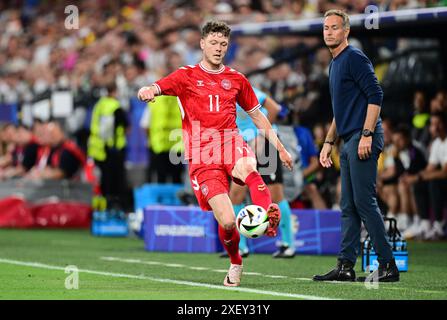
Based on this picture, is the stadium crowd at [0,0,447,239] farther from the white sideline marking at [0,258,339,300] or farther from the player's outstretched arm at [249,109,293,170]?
the player's outstretched arm at [249,109,293,170]

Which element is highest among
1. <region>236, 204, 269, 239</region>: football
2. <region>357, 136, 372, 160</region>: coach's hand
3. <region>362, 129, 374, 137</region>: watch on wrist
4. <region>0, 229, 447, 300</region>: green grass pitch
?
<region>362, 129, 374, 137</region>: watch on wrist

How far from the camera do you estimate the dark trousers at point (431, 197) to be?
1681 cm

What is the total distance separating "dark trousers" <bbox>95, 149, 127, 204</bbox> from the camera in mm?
20344

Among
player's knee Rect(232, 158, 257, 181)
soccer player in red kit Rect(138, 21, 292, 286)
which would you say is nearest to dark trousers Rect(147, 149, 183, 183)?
soccer player in red kit Rect(138, 21, 292, 286)

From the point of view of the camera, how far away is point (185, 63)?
74.0 feet

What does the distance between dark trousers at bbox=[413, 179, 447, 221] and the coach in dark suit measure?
23.0 feet

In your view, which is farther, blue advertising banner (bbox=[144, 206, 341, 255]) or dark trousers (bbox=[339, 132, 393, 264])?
blue advertising banner (bbox=[144, 206, 341, 255])

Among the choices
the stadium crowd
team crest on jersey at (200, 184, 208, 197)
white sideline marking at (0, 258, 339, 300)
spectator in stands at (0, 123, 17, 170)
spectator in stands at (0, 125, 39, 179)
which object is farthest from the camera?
spectator in stands at (0, 123, 17, 170)

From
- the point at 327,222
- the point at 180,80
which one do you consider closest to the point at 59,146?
the point at 327,222

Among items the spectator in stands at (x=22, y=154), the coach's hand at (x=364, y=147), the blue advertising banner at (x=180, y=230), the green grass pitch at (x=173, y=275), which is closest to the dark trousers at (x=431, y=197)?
the green grass pitch at (x=173, y=275)

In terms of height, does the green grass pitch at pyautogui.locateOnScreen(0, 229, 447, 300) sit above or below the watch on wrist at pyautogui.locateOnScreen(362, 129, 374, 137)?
below

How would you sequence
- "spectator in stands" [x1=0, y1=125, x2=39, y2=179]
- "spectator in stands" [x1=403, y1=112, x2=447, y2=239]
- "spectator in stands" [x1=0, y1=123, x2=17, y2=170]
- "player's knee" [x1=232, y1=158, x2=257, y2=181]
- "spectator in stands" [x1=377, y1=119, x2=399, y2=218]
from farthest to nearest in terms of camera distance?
"spectator in stands" [x1=0, y1=123, x2=17, y2=170] → "spectator in stands" [x1=0, y1=125, x2=39, y2=179] → "spectator in stands" [x1=377, y1=119, x2=399, y2=218] → "spectator in stands" [x1=403, y1=112, x2=447, y2=239] → "player's knee" [x1=232, y1=158, x2=257, y2=181]

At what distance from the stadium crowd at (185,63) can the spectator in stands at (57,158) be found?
0.02 metres
